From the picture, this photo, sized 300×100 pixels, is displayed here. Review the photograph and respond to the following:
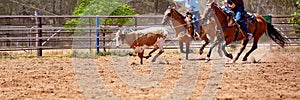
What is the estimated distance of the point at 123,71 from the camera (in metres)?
11.7

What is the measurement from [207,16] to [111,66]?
2747 millimetres

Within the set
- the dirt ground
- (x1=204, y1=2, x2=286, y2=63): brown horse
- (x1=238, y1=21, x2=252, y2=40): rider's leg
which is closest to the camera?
the dirt ground

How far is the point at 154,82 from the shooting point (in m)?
9.48

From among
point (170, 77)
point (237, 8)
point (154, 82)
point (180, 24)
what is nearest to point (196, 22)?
point (180, 24)

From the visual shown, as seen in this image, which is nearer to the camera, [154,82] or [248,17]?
[154,82]

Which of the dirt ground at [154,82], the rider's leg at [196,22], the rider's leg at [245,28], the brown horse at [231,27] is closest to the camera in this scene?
the dirt ground at [154,82]

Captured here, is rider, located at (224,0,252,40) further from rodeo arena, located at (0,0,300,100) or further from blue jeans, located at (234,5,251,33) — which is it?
rodeo arena, located at (0,0,300,100)

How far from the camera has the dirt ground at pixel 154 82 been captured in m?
7.91

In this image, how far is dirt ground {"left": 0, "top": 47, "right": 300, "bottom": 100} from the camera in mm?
7910

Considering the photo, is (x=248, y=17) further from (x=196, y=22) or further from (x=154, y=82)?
(x=154, y=82)

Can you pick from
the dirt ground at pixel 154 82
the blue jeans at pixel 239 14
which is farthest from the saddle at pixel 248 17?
the dirt ground at pixel 154 82

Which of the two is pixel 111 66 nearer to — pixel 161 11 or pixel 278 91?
pixel 278 91

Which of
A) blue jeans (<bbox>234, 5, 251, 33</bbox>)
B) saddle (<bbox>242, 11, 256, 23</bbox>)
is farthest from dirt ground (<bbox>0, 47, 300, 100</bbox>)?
saddle (<bbox>242, 11, 256, 23</bbox>)

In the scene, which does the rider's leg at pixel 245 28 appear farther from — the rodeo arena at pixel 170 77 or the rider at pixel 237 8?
the rodeo arena at pixel 170 77
